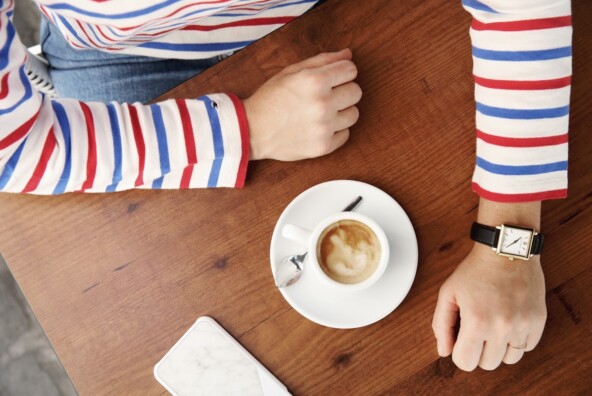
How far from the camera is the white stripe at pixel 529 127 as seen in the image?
25.3 inches

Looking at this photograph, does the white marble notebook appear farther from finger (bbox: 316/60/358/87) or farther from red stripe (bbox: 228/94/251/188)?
finger (bbox: 316/60/358/87)

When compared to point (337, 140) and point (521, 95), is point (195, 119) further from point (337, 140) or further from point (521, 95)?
point (521, 95)

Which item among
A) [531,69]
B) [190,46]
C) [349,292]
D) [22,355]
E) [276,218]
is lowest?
[22,355]

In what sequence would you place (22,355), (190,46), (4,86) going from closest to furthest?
(4,86) → (190,46) → (22,355)

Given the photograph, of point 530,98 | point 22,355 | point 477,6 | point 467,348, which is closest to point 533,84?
point 530,98

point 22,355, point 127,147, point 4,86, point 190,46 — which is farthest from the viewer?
point 22,355

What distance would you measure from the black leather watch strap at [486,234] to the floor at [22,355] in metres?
1.30

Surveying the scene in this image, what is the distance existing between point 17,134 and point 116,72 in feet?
0.95

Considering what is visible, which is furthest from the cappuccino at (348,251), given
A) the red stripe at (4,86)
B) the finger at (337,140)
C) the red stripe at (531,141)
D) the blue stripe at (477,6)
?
the red stripe at (4,86)

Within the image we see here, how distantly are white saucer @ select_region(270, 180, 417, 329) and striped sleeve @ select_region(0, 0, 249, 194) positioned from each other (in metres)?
0.11

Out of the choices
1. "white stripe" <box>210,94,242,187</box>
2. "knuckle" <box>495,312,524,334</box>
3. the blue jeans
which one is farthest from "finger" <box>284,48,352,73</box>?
"knuckle" <box>495,312,524,334</box>

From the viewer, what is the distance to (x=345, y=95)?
0.70 metres

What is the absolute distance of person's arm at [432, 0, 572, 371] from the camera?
0.62 metres

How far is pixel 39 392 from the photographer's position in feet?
4.86
